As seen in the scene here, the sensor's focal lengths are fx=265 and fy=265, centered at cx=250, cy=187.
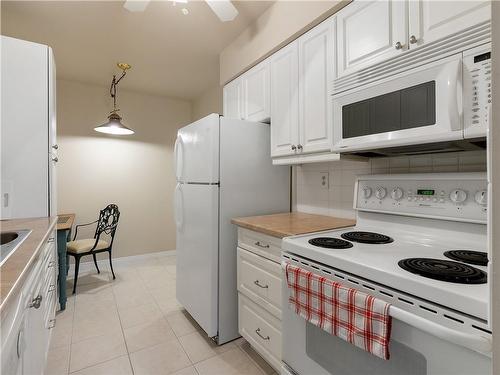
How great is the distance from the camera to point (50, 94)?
1.92m

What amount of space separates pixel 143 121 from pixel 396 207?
11.8 feet

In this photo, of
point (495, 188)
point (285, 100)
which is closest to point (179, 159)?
point (285, 100)

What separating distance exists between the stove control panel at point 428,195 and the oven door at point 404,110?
0.87 feet

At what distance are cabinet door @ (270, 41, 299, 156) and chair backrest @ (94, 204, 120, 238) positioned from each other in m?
2.28

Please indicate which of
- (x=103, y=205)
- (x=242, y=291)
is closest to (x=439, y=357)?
(x=242, y=291)

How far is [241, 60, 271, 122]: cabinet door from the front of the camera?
2.15 meters

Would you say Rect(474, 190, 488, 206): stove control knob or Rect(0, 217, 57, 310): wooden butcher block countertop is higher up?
Rect(474, 190, 488, 206): stove control knob

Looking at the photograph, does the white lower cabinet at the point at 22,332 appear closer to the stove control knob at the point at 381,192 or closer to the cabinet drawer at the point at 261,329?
the cabinet drawer at the point at 261,329

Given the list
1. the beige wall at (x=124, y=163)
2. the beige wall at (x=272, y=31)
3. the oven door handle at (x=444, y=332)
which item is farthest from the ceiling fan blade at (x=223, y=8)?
the beige wall at (x=124, y=163)

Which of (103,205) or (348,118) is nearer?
(348,118)

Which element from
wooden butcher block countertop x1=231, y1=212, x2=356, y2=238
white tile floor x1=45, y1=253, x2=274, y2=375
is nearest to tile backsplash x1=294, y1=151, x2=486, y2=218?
wooden butcher block countertop x1=231, y1=212, x2=356, y2=238

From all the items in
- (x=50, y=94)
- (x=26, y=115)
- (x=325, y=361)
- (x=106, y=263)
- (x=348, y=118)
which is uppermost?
(x=50, y=94)

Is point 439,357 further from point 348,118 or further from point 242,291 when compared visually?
point 242,291

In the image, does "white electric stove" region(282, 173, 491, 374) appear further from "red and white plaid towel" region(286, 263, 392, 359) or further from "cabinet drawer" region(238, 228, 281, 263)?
"cabinet drawer" region(238, 228, 281, 263)
